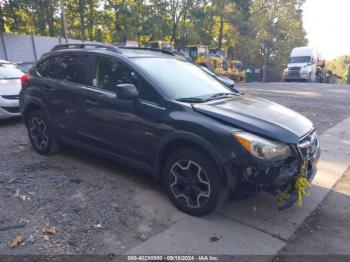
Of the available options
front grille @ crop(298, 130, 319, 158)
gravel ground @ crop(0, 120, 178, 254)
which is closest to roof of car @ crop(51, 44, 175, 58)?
gravel ground @ crop(0, 120, 178, 254)

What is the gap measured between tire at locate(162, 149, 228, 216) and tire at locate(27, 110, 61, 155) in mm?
2319

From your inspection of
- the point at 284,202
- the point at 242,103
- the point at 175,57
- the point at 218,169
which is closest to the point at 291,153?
the point at 284,202

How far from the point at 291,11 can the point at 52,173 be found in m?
46.4

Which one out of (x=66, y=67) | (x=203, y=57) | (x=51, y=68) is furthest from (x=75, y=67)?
(x=203, y=57)

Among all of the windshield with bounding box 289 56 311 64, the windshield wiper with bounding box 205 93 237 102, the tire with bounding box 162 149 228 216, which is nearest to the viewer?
the tire with bounding box 162 149 228 216

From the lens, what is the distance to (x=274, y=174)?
301 centimetres

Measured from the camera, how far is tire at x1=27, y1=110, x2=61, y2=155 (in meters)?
5.01

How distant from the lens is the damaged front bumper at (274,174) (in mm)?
2986

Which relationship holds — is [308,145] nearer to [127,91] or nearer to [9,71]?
[127,91]

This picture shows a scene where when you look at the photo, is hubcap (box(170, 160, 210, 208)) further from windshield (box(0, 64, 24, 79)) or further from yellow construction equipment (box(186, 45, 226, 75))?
yellow construction equipment (box(186, 45, 226, 75))

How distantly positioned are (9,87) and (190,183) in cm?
586

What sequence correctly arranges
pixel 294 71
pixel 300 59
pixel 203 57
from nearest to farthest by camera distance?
1. pixel 203 57
2. pixel 294 71
3. pixel 300 59

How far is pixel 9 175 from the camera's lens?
439cm

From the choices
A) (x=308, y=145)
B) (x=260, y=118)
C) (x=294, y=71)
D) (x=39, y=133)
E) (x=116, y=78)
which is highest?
(x=116, y=78)
